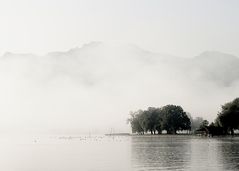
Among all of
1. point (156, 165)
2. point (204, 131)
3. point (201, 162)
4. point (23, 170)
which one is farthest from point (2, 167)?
point (204, 131)

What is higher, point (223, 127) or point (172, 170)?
point (223, 127)

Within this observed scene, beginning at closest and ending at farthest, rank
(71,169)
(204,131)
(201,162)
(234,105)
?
1. (71,169)
2. (201,162)
3. (234,105)
4. (204,131)

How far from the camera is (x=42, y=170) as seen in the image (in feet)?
195

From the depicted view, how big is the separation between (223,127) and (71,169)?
130m

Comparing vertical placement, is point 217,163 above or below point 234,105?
below

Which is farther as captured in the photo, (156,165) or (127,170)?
(156,165)

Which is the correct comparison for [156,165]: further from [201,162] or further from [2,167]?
[2,167]

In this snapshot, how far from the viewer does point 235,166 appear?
190ft

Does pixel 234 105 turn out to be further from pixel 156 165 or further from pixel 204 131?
pixel 156 165

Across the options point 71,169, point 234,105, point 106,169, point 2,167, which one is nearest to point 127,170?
point 106,169

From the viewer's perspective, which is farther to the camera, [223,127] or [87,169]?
[223,127]

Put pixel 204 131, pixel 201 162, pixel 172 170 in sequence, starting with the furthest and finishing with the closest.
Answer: pixel 204 131 → pixel 201 162 → pixel 172 170

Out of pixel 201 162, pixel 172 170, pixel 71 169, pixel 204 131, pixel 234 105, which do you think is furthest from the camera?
pixel 204 131

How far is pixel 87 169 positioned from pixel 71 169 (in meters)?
2.68
